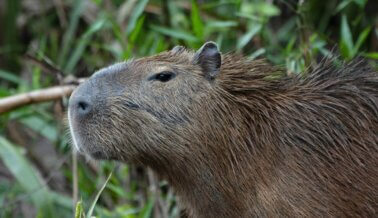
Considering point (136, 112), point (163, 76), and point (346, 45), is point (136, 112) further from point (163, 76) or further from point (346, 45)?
point (346, 45)

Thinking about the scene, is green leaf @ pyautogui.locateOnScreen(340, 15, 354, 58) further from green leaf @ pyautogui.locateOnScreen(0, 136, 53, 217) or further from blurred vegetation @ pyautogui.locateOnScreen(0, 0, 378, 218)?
green leaf @ pyautogui.locateOnScreen(0, 136, 53, 217)

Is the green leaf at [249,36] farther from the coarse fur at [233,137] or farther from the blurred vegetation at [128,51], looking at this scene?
the coarse fur at [233,137]

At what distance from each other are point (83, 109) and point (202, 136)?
476 millimetres

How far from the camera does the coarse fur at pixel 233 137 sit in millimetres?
3941

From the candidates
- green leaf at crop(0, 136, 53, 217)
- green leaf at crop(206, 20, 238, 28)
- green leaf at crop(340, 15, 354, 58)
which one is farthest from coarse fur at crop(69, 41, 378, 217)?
green leaf at crop(0, 136, 53, 217)

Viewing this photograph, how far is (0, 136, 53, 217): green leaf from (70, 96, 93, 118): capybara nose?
1.60 metres

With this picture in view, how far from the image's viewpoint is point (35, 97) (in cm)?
535

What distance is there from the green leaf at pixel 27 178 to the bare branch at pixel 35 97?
0.37 m

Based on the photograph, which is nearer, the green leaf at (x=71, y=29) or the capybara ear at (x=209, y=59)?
the capybara ear at (x=209, y=59)

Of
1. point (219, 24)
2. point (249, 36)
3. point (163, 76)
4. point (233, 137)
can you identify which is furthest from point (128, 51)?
point (233, 137)

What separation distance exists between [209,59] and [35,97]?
5.23ft

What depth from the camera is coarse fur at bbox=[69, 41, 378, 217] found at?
394cm

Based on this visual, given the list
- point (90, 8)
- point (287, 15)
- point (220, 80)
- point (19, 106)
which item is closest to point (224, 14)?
point (287, 15)

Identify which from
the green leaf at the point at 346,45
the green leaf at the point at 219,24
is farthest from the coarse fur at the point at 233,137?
the green leaf at the point at 219,24
